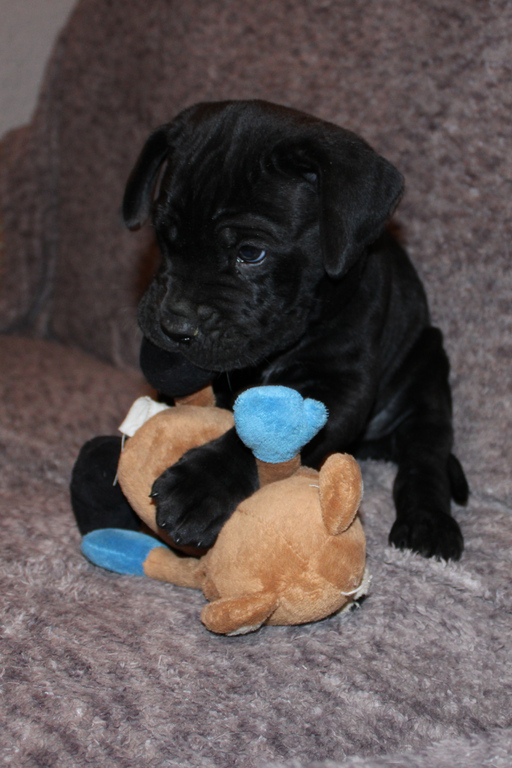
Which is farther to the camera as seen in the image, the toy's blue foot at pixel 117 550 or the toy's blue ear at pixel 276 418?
the toy's blue foot at pixel 117 550

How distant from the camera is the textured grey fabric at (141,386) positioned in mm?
1422

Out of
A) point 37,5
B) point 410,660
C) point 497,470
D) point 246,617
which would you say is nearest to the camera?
point 246,617

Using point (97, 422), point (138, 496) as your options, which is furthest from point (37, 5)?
point (138, 496)

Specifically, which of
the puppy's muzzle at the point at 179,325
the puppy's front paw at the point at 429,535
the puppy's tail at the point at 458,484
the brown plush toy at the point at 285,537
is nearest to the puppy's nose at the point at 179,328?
the puppy's muzzle at the point at 179,325

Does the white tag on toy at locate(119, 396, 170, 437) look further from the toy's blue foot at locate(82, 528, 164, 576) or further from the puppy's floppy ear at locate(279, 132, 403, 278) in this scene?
the puppy's floppy ear at locate(279, 132, 403, 278)

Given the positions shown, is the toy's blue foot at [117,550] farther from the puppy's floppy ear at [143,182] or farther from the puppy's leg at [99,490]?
the puppy's floppy ear at [143,182]

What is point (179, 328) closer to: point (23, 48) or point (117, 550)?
point (117, 550)

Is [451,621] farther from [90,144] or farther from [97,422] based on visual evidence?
[90,144]

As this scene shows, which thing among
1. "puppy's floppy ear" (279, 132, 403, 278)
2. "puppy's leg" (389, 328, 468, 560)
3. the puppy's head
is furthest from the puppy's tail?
"puppy's floppy ear" (279, 132, 403, 278)

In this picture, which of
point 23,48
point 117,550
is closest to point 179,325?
point 117,550

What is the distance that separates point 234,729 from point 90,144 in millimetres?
3089

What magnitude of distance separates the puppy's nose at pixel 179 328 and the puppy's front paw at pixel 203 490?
30cm

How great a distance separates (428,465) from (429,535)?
308mm

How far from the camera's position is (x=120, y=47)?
12.0 ft
